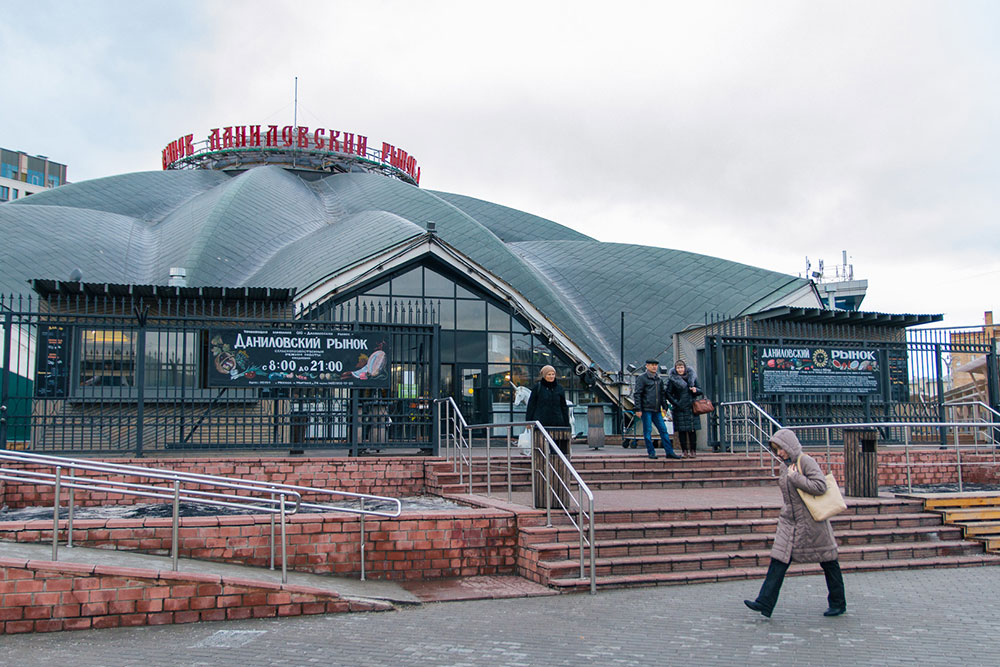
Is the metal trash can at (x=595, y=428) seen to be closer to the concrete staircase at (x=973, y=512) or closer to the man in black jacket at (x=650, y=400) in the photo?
the man in black jacket at (x=650, y=400)

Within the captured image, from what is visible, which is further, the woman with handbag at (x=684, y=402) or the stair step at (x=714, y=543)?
the woman with handbag at (x=684, y=402)

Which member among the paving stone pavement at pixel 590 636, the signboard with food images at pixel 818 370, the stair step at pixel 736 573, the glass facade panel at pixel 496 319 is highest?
the glass facade panel at pixel 496 319

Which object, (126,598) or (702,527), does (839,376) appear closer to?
(702,527)

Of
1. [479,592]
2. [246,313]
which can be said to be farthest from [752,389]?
[246,313]

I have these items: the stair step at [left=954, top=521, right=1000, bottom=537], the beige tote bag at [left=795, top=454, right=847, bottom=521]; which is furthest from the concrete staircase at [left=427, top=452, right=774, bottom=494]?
the beige tote bag at [left=795, top=454, right=847, bottom=521]

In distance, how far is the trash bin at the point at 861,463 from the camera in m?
10.0

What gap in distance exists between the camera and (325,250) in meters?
20.8

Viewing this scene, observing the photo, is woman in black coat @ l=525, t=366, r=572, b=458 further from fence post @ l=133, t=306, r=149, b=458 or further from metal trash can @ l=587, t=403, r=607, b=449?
metal trash can @ l=587, t=403, r=607, b=449

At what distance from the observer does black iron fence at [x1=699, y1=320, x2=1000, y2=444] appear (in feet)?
45.9

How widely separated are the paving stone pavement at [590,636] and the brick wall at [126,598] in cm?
12

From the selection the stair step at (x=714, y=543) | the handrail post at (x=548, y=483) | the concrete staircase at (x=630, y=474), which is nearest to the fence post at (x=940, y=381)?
the concrete staircase at (x=630, y=474)

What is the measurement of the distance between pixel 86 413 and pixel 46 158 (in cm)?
9018

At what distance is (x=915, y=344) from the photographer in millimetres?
14867

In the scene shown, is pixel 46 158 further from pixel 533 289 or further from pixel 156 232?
pixel 533 289
